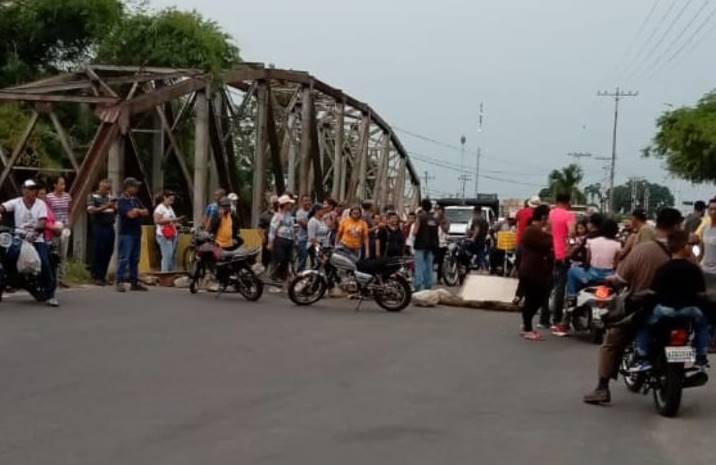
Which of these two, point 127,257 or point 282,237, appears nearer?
point 127,257

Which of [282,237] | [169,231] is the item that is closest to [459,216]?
[282,237]

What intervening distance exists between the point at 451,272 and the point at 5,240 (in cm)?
1355

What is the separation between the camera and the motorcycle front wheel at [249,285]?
17344 mm

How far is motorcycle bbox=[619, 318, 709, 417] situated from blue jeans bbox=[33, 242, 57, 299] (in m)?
8.88

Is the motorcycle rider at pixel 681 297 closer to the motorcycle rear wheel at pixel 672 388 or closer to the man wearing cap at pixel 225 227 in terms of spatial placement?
the motorcycle rear wheel at pixel 672 388

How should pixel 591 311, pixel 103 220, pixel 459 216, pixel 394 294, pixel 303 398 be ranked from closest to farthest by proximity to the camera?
pixel 303 398, pixel 591 311, pixel 394 294, pixel 103 220, pixel 459 216

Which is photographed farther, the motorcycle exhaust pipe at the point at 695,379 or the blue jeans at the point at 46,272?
the blue jeans at the point at 46,272

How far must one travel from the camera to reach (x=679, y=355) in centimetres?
853

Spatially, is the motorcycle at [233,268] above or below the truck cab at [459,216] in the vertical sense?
below

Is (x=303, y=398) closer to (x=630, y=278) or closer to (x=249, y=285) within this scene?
(x=630, y=278)

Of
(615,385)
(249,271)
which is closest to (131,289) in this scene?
(249,271)

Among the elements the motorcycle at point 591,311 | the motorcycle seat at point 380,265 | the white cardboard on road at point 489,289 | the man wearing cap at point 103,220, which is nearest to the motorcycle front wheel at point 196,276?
the man wearing cap at point 103,220

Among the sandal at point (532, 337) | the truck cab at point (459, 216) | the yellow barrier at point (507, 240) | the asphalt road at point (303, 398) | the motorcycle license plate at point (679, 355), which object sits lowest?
the asphalt road at point (303, 398)

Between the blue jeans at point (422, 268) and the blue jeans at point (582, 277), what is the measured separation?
534 cm
